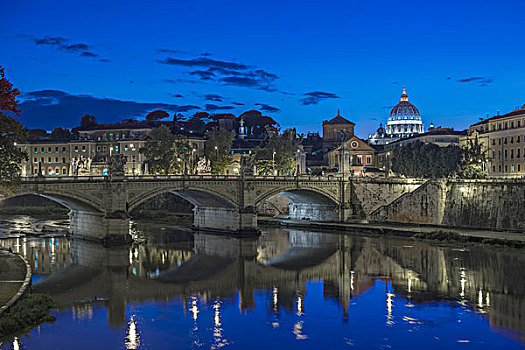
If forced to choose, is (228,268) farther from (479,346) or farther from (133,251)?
(479,346)

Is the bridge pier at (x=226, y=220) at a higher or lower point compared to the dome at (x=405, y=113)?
lower

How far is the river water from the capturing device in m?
28.2

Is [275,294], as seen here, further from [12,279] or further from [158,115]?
[158,115]

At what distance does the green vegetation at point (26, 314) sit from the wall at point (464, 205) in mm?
45414

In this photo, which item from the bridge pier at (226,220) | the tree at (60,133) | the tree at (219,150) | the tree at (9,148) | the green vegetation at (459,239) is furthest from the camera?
the tree at (60,133)

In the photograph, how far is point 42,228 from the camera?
68.0 meters

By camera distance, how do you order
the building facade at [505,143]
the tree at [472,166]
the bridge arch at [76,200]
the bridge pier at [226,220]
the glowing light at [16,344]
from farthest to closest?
1. the building facade at [505,143]
2. the tree at [472,166]
3. the bridge pier at [226,220]
4. the bridge arch at [76,200]
5. the glowing light at [16,344]

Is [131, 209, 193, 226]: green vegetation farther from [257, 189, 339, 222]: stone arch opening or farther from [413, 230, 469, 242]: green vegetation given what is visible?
[413, 230, 469, 242]: green vegetation

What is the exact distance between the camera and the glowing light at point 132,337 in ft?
88.5

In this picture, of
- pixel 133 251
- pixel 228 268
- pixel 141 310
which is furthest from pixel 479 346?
pixel 133 251

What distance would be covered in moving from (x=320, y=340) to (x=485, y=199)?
136 ft

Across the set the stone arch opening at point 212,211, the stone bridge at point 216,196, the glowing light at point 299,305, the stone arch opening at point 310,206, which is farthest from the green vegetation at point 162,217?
the glowing light at point 299,305

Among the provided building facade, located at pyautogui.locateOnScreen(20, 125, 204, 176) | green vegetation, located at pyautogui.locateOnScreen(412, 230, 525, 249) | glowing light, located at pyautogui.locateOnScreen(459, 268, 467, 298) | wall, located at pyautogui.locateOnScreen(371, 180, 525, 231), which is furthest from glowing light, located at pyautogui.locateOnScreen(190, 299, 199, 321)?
building facade, located at pyautogui.locateOnScreen(20, 125, 204, 176)

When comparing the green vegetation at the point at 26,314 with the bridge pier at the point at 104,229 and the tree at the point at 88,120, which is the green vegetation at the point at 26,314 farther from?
the tree at the point at 88,120
